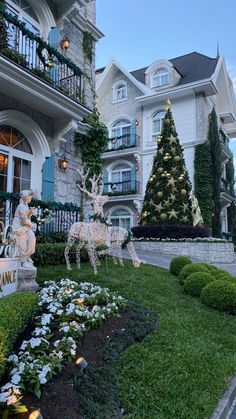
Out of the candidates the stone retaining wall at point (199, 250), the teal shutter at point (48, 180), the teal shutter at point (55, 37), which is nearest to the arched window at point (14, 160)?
the teal shutter at point (48, 180)

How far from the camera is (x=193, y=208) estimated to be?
17250mm

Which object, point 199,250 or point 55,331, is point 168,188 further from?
point 55,331

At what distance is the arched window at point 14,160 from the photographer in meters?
9.88

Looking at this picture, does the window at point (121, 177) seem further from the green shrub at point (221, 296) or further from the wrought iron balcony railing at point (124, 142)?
the green shrub at point (221, 296)

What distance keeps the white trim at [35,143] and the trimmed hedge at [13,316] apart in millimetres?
6366

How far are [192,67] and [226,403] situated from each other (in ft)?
80.2

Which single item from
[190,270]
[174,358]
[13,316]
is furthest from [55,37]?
[174,358]

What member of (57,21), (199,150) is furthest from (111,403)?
(199,150)

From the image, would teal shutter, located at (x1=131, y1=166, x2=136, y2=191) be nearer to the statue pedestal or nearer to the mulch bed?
the statue pedestal

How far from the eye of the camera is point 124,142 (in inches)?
1004

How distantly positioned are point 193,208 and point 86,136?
7.26 meters

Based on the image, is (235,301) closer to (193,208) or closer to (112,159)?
(193,208)

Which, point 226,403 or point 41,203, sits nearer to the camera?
point 226,403

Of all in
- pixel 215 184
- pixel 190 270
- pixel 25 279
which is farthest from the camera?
pixel 215 184
